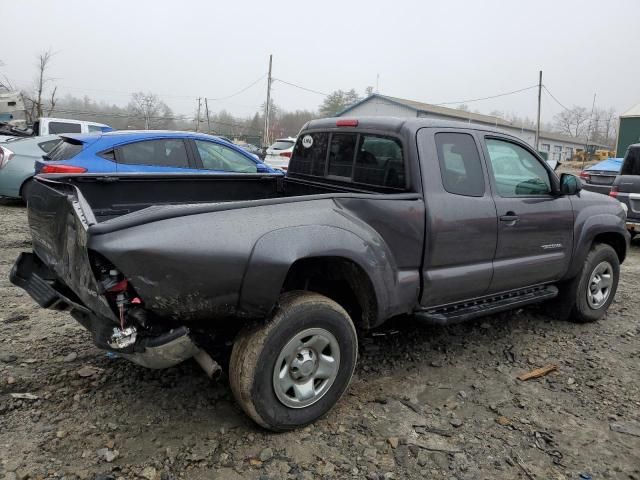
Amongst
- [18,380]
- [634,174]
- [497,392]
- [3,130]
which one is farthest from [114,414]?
[3,130]

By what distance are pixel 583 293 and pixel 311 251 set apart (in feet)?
10.9

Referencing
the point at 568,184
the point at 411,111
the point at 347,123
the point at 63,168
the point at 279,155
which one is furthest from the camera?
the point at 411,111

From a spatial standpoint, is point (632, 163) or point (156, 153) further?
point (632, 163)

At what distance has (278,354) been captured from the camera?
9.13 feet

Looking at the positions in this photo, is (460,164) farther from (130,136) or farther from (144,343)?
(130,136)

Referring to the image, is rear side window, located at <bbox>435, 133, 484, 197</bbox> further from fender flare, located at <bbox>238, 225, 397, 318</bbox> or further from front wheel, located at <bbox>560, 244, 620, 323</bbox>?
front wheel, located at <bbox>560, 244, 620, 323</bbox>

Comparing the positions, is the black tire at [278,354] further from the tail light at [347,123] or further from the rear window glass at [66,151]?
the rear window glass at [66,151]

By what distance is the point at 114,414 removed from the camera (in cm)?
306

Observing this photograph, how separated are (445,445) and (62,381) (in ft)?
8.20

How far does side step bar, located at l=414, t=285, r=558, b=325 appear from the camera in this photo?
3.54 m

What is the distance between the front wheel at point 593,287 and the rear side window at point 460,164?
179 centimetres

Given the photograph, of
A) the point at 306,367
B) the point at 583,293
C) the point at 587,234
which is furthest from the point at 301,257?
the point at 583,293

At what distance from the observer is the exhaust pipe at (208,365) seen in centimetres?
274

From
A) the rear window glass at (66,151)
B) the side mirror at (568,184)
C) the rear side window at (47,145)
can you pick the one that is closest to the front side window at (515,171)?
the side mirror at (568,184)
